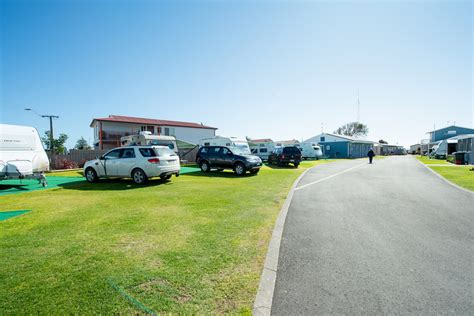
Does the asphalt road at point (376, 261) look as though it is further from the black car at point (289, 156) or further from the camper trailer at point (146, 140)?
the camper trailer at point (146, 140)

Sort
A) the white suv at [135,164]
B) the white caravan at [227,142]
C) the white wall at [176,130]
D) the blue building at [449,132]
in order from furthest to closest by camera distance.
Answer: the blue building at [449,132], the white wall at [176,130], the white caravan at [227,142], the white suv at [135,164]

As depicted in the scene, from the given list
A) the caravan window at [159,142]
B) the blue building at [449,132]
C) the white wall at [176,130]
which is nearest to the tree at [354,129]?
the blue building at [449,132]

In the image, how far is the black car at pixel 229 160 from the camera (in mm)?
14492

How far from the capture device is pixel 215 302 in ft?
8.24

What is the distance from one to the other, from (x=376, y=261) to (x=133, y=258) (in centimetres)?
368

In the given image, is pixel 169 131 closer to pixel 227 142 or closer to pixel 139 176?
pixel 227 142

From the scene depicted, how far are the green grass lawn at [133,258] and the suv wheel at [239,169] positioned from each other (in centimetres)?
776

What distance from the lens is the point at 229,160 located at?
592 inches

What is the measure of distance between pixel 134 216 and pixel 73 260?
7.32ft

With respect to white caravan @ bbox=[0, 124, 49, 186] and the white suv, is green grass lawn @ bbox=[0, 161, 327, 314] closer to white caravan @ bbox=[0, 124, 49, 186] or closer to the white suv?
white caravan @ bbox=[0, 124, 49, 186]

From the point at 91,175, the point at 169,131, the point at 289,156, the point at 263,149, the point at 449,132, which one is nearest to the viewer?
the point at 91,175

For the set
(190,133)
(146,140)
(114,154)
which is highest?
(190,133)

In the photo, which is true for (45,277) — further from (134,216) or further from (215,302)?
(134,216)

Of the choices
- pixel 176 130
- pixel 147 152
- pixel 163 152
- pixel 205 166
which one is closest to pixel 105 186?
pixel 147 152
